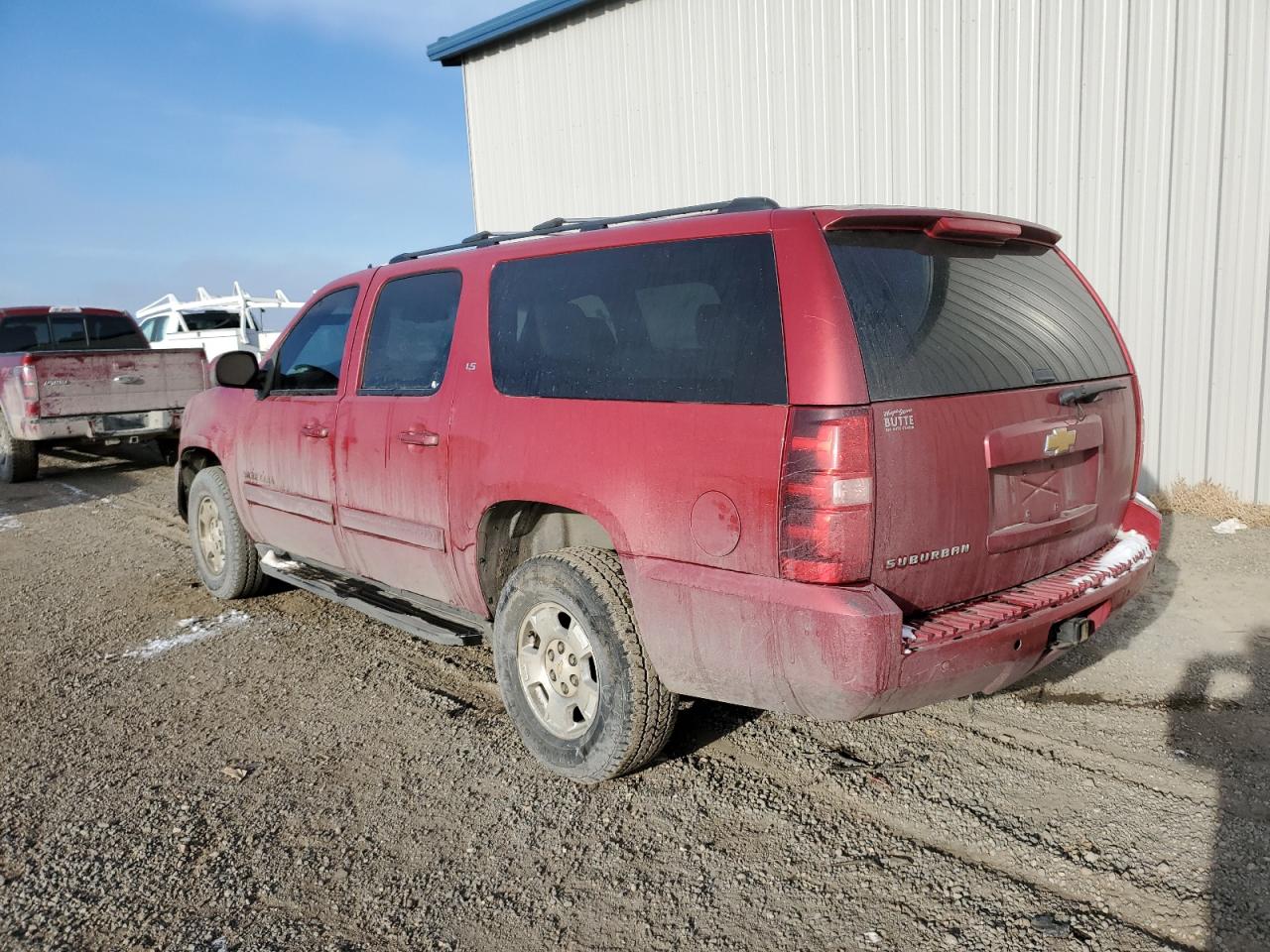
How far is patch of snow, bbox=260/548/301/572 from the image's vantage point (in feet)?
17.1

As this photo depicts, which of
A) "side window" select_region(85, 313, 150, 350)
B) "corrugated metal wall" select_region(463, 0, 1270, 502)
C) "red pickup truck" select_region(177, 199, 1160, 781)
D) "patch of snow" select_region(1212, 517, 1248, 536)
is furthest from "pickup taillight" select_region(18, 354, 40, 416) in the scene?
"patch of snow" select_region(1212, 517, 1248, 536)

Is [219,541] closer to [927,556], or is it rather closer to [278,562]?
[278,562]

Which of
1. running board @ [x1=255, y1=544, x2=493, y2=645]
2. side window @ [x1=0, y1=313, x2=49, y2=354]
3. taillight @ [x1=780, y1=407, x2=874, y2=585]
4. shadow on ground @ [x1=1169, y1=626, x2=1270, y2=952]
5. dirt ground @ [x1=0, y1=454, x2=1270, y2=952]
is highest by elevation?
side window @ [x1=0, y1=313, x2=49, y2=354]

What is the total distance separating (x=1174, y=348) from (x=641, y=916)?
6.50 m

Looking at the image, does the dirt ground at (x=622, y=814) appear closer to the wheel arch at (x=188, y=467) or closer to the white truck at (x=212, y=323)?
the wheel arch at (x=188, y=467)

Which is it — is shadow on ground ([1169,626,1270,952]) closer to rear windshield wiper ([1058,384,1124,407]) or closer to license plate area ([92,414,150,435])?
rear windshield wiper ([1058,384,1124,407])

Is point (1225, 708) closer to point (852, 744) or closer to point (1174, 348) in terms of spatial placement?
point (852, 744)

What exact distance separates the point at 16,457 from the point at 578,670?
10.1 m

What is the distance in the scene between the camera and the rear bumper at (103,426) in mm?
10117

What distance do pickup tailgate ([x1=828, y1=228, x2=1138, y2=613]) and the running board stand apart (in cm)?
192

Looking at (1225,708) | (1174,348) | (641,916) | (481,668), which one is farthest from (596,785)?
(1174,348)

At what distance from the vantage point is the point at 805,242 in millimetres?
2715

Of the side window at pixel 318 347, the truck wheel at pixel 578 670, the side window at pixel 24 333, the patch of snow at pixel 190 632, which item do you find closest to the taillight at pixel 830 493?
the truck wheel at pixel 578 670

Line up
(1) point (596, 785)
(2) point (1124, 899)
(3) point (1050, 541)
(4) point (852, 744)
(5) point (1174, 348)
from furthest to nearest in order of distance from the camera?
(5) point (1174, 348)
(4) point (852, 744)
(1) point (596, 785)
(3) point (1050, 541)
(2) point (1124, 899)
